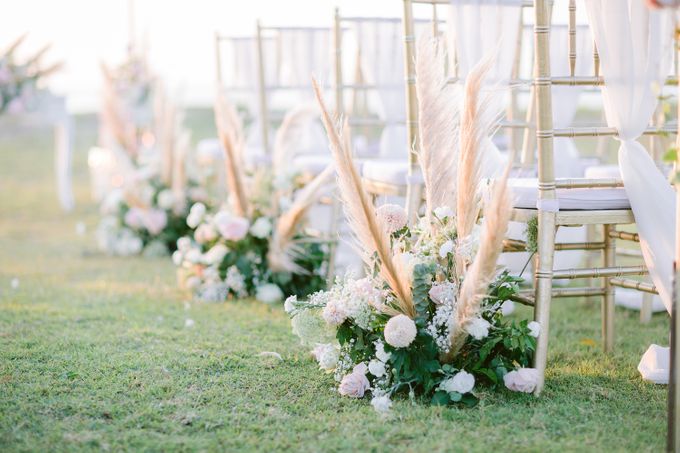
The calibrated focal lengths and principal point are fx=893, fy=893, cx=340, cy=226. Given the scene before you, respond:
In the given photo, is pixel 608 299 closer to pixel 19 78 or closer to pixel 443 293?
pixel 443 293

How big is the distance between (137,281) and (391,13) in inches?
62.5

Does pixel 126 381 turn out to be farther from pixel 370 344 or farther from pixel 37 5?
pixel 37 5

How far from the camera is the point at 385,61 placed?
3420mm

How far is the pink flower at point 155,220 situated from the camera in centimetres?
467

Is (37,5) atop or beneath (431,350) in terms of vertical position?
atop

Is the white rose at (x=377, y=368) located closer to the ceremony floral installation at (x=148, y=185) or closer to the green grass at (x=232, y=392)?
the green grass at (x=232, y=392)

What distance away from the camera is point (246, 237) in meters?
A: 3.54

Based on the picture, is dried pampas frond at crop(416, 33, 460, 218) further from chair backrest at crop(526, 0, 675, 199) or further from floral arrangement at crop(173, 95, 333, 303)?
floral arrangement at crop(173, 95, 333, 303)

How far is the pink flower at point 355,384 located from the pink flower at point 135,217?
280 centimetres

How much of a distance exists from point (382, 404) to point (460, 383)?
19 cm

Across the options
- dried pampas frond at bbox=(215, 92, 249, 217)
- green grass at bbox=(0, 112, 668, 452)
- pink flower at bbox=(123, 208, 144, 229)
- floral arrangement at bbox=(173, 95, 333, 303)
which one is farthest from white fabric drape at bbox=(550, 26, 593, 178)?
pink flower at bbox=(123, 208, 144, 229)

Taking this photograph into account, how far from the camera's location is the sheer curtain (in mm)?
2096

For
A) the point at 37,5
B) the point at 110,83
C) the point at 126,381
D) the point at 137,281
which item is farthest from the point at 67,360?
the point at 37,5

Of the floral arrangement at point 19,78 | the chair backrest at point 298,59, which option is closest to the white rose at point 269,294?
the chair backrest at point 298,59
